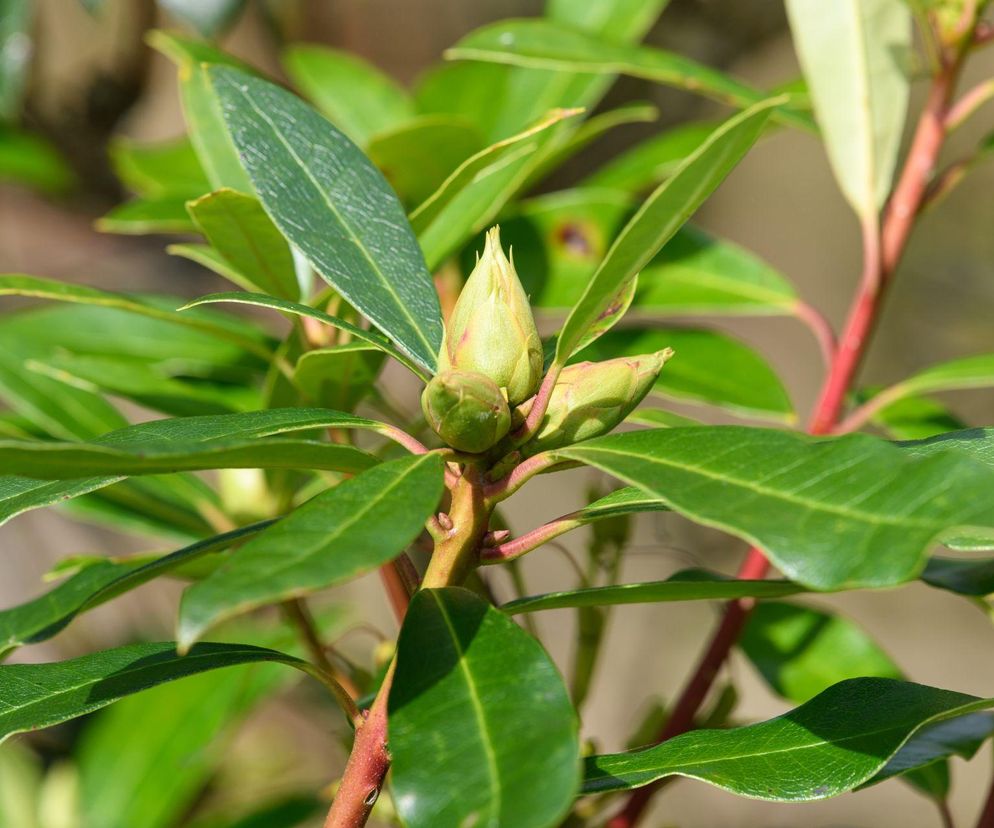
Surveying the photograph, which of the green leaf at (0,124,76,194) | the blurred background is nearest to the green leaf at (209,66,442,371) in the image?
the blurred background

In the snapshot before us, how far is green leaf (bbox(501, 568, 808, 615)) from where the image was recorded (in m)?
0.59

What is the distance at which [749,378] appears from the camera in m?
1.08

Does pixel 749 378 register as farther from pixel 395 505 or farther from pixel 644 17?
pixel 395 505

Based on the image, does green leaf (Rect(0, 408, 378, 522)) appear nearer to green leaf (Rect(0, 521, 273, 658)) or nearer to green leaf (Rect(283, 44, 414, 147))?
green leaf (Rect(0, 521, 273, 658))

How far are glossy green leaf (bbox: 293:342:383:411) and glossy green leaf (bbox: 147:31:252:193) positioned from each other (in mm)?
224

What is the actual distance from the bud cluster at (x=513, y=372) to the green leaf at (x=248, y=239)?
0.84ft

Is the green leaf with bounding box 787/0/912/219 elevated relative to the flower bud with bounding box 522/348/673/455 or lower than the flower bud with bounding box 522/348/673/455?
elevated

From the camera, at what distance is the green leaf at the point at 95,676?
0.59m

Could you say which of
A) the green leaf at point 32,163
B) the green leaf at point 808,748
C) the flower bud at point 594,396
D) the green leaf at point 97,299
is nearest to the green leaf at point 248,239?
the green leaf at point 97,299

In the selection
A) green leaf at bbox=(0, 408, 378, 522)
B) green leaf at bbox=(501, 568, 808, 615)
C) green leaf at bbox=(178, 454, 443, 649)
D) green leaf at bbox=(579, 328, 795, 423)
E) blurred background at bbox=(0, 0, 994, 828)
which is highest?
green leaf at bbox=(178, 454, 443, 649)

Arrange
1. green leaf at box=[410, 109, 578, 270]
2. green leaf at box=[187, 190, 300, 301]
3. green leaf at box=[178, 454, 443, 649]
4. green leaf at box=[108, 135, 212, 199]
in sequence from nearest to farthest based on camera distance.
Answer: green leaf at box=[178, 454, 443, 649] < green leaf at box=[187, 190, 300, 301] < green leaf at box=[410, 109, 578, 270] < green leaf at box=[108, 135, 212, 199]

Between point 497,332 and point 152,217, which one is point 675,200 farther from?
point 152,217

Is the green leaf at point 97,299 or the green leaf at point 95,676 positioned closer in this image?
the green leaf at point 95,676

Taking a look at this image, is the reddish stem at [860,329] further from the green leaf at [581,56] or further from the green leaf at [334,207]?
the green leaf at [334,207]
